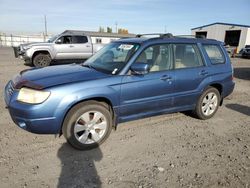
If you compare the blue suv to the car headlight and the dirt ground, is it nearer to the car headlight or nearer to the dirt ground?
the car headlight

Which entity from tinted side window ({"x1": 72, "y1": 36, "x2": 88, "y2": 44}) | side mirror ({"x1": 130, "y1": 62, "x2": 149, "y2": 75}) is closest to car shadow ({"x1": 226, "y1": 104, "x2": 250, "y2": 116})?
side mirror ({"x1": 130, "y1": 62, "x2": 149, "y2": 75})

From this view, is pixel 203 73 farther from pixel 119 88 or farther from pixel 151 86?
pixel 119 88

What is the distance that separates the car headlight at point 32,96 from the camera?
124 inches

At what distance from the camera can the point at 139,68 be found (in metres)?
3.67

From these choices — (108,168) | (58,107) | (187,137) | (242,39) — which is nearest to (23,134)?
(58,107)

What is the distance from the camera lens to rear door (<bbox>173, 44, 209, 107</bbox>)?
435cm

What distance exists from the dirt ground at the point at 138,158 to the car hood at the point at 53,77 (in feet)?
3.30

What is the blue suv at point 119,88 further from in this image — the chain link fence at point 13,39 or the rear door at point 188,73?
the chain link fence at point 13,39

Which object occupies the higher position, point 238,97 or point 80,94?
point 80,94

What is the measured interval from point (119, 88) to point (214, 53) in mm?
2620

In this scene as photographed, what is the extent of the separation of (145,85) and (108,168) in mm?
1526

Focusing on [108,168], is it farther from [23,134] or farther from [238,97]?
[238,97]

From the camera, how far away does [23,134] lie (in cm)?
394

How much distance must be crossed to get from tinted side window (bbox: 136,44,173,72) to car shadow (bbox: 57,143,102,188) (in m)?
1.77
